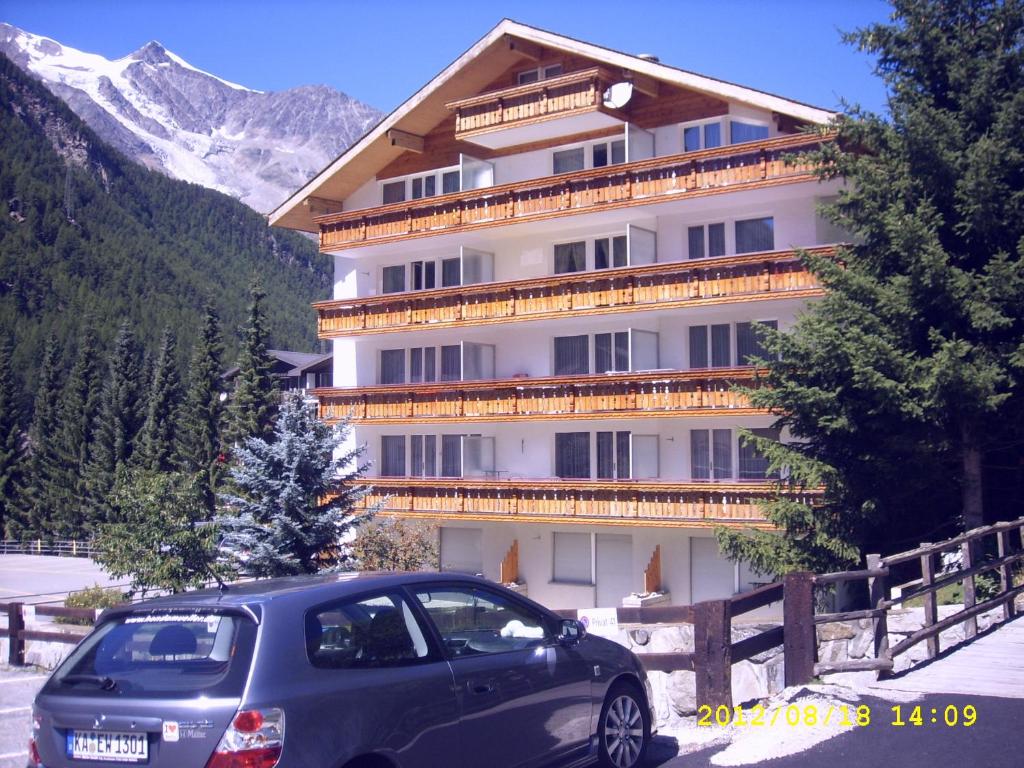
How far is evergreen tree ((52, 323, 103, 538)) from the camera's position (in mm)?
74188

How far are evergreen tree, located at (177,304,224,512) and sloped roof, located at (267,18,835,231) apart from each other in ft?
97.5

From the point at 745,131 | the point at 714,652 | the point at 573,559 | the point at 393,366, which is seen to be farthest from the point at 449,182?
the point at 714,652

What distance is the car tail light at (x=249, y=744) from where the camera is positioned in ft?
18.9

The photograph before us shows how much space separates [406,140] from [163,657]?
29068mm

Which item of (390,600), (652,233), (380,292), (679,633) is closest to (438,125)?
(380,292)

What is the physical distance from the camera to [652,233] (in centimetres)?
2911

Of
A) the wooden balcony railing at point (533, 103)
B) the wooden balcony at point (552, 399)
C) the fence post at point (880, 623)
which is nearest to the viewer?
the fence post at point (880, 623)

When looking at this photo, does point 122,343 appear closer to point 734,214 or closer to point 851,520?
point 734,214

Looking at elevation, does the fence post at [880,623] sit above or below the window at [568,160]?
below

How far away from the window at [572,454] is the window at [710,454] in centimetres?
327

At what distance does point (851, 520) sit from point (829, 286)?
429cm

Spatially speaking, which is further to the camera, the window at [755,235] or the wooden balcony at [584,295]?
the window at [755,235]

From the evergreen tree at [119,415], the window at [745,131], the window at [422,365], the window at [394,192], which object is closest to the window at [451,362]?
the window at [422,365]
